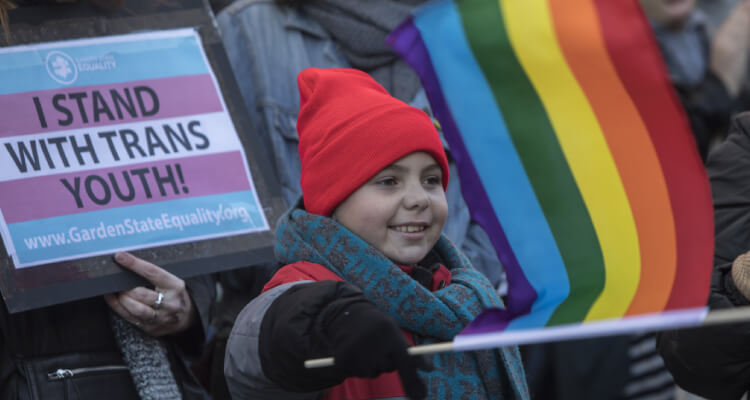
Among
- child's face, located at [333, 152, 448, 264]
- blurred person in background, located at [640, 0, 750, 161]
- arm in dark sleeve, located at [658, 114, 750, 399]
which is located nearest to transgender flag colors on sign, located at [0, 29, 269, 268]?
child's face, located at [333, 152, 448, 264]

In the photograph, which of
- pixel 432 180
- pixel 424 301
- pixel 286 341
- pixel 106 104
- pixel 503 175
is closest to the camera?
pixel 286 341

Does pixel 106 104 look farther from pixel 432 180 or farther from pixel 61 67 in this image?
pixel 432 180

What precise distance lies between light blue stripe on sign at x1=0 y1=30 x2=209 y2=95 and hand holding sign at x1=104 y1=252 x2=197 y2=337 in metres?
0.56

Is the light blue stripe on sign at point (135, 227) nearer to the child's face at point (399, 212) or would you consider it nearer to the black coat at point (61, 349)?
the black coat at point (61, 349)

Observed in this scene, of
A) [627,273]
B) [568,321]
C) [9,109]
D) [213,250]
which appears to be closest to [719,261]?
[627,273]

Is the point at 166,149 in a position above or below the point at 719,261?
above

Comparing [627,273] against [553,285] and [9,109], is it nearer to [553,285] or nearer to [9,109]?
[553,285]

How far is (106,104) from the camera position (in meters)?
2.98

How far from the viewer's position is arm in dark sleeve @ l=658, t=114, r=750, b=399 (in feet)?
8.90

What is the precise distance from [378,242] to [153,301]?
0.72 metres

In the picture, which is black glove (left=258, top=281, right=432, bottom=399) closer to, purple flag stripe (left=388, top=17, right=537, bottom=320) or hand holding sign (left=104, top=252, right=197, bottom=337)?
purple flag stripe (left=388, top=17, right=537, bottom=320)

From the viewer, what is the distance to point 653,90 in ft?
7.05

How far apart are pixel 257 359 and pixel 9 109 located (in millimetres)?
1204

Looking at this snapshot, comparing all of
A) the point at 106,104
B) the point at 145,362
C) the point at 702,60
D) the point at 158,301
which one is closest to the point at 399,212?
the point at 158,301
